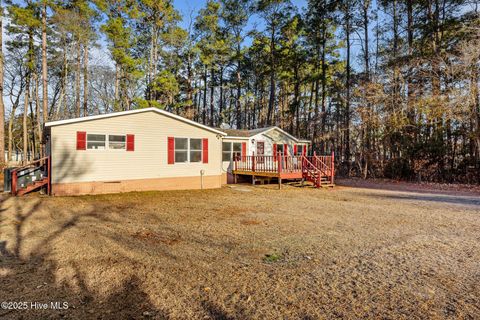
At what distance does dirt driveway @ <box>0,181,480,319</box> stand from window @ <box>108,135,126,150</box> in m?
3.71

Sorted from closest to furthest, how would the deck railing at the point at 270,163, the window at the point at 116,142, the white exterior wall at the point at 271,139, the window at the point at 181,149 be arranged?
the window at the point at 116,142, the window at the point at 181,149, the deck railing at the point at 270,163, the white exterior wall at the point at 271,139

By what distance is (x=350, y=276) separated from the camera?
10.9ft

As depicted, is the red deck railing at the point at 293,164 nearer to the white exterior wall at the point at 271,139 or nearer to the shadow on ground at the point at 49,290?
the white exterior wall at the point at 271,139

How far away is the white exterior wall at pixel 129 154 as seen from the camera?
946 centimetres

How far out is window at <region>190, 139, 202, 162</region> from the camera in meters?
12.3

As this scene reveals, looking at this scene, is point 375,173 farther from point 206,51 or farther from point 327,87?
point 206,51

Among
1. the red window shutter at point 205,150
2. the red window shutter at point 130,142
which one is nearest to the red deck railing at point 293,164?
the red window shutter at point 205,150

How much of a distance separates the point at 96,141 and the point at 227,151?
6907 millimetres

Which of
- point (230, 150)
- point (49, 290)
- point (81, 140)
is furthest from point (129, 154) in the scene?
point (49, 290)

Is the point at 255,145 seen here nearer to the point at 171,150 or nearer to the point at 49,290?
the point at 171,150

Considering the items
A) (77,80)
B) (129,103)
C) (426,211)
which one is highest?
(77,80)

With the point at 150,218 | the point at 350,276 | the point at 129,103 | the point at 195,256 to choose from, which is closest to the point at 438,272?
the point at 350,276

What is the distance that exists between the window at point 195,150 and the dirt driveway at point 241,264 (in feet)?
17.5

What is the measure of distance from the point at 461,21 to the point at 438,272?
17523 millimetres
